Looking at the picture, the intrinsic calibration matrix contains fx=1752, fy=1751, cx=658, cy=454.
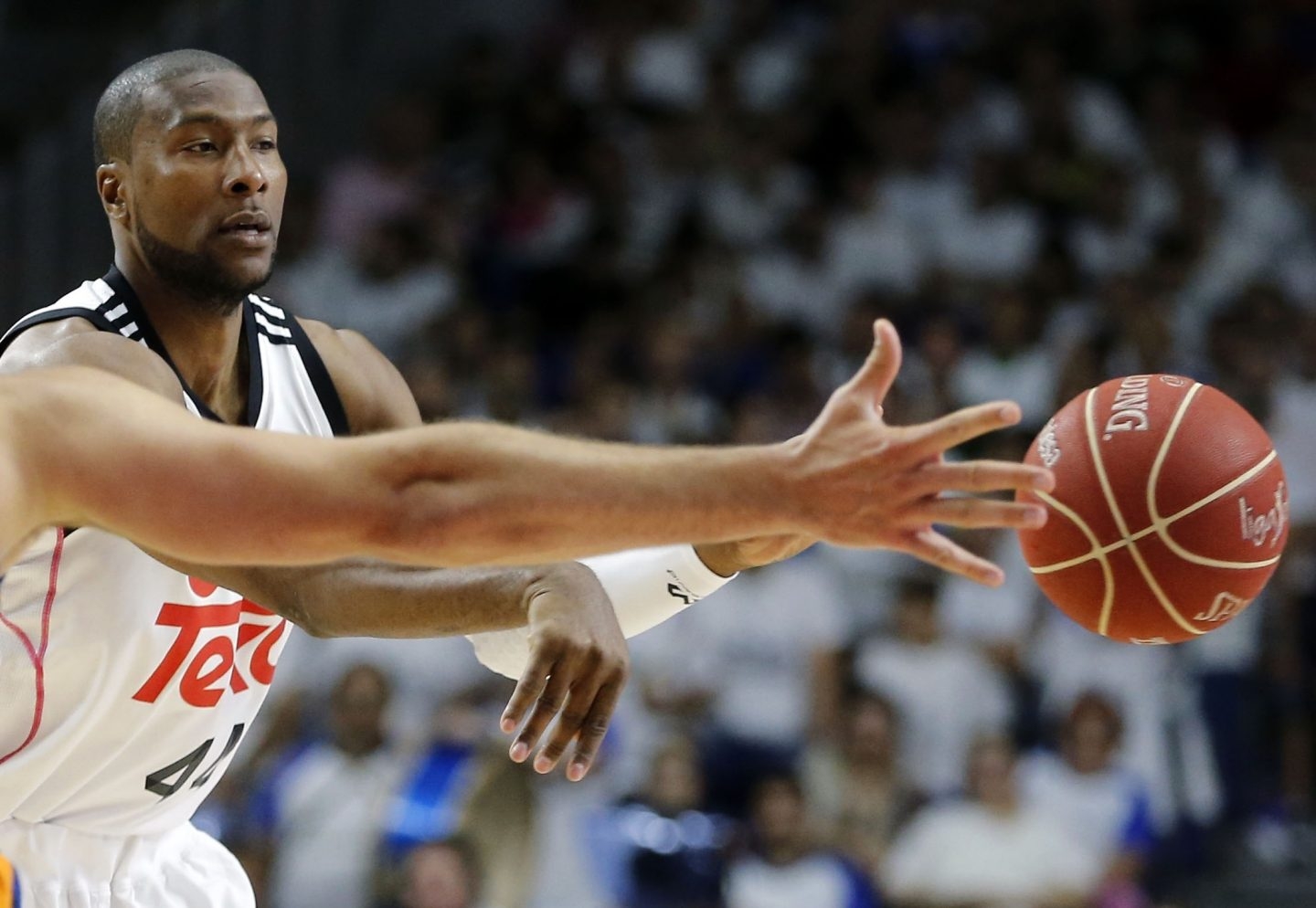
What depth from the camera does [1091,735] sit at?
7.70 meters

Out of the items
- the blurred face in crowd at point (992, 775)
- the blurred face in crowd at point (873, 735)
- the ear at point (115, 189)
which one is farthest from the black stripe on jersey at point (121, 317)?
the blurred face in crowd at point (992, 775)

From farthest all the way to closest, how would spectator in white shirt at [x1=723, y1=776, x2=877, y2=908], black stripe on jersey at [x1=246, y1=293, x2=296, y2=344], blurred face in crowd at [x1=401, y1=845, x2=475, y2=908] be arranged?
spectator in white shirt at [x1=723, y1=776, x2=877, y2=908] < blurred face in crowd at [x1=401, y1=845, x2=475, y2=908] < black stripe on jersey at [x1=246, y1=293, x2=296, y2=344]

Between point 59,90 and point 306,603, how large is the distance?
7685 mm

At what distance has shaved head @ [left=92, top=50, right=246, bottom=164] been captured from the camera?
396 cm

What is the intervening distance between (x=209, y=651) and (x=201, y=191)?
40.3 inches

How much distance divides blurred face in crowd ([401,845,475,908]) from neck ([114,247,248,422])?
3519 millimetres

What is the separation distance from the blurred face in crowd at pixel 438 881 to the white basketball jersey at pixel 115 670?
3.14 m

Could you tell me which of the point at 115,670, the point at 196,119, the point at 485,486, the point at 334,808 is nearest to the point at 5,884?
the point at 115,670

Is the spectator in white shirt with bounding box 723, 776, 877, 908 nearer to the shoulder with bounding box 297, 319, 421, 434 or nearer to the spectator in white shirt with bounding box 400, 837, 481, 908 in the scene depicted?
the spectator in white shirt with bounding box 400, 837, 481, 908

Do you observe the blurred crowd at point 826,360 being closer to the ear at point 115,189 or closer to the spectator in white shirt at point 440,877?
the spectator in white shirt at point 440,877

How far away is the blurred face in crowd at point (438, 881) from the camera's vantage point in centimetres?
710

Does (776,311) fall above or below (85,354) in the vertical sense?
above

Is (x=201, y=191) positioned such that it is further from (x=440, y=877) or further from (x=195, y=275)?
(x=440, y=877)

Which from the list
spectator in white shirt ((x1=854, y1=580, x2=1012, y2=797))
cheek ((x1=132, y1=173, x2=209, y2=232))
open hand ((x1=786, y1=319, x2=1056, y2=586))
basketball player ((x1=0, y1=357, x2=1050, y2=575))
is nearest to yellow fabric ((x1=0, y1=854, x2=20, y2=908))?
basketball player ((x1=0, y1=357, x2=1050, y2=575))
